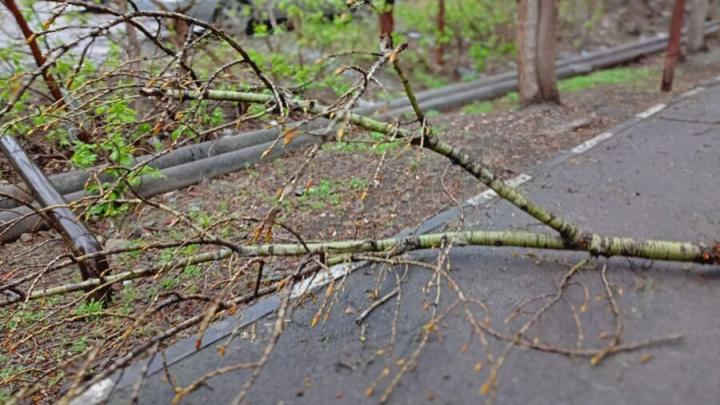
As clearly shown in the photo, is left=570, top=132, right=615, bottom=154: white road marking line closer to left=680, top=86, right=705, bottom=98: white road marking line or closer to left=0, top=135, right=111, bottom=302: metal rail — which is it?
left=680, top=86, right=705, bottom=98: white road marking line

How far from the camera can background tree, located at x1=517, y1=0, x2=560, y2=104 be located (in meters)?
5.82

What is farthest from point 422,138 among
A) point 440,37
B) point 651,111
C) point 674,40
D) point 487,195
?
point 440,37

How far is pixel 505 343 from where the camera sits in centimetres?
222

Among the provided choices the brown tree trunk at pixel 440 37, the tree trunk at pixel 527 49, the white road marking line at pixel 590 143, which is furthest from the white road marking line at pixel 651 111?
the brown tree trunk at pixel 440 37

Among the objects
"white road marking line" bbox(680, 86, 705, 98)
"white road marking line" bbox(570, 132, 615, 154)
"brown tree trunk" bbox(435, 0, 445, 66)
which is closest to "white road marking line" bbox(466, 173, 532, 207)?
"white road marking line" bbox(570, 132, 615, 154)

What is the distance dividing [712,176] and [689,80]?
4.26 m

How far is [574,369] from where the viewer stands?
204cm

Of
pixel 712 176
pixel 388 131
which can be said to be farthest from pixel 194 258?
pixel 712 176

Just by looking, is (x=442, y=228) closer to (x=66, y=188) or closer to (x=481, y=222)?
(x=481, y=222)

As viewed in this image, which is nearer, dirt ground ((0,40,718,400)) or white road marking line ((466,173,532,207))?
dirt ground ((0,40,718,400))

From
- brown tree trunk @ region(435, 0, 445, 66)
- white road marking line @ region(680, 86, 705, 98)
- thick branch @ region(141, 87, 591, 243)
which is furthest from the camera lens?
brown tree trunk @ region(435, 0, 445, 66)

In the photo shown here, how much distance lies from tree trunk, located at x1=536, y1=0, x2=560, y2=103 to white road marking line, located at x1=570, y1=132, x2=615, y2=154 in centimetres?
124

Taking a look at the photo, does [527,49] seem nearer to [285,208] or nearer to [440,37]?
[440,37]

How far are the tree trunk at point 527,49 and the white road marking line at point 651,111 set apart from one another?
116cm
